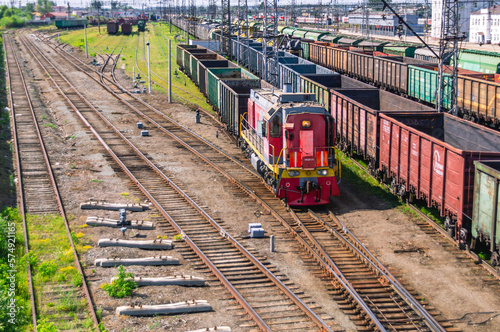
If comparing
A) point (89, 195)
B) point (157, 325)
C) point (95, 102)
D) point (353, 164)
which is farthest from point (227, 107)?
point (157, 325)

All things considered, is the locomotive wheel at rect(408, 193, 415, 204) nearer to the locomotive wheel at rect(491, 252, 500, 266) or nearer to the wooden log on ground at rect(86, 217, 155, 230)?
the locomotive wheel at rect(491, 252, 500, 266)

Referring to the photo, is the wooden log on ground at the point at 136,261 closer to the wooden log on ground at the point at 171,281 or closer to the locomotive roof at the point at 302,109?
the wooden log on ground at the point at 171,281

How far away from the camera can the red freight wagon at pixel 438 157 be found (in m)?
15.5

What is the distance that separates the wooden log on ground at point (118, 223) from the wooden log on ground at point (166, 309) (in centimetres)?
555

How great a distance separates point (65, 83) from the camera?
2079 inches

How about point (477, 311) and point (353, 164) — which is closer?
point (477, 311)

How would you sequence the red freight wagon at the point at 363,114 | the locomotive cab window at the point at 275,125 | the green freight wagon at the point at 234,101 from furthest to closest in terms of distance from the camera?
the green freight wagon at the point at 234,101
the red freight wagon at the point at 363,114
the locomotive cab window at the point at 275,125

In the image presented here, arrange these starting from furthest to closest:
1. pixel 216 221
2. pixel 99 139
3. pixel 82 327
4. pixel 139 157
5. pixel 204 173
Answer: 1. pixel 99 139
2. pixel 139 157
3. pixel 204 173
4. pixel 216 221
5. pixel 82 327

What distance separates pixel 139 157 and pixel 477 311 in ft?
59.7

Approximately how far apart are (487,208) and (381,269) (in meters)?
3.13

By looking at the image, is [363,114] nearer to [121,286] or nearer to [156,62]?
[121,286]

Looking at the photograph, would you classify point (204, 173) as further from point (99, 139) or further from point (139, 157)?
point (99, 139)

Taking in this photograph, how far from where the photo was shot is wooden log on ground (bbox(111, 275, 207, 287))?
13695mm

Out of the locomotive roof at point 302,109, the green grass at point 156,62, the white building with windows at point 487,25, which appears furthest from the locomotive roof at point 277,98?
the white building with windows at point 487,25
